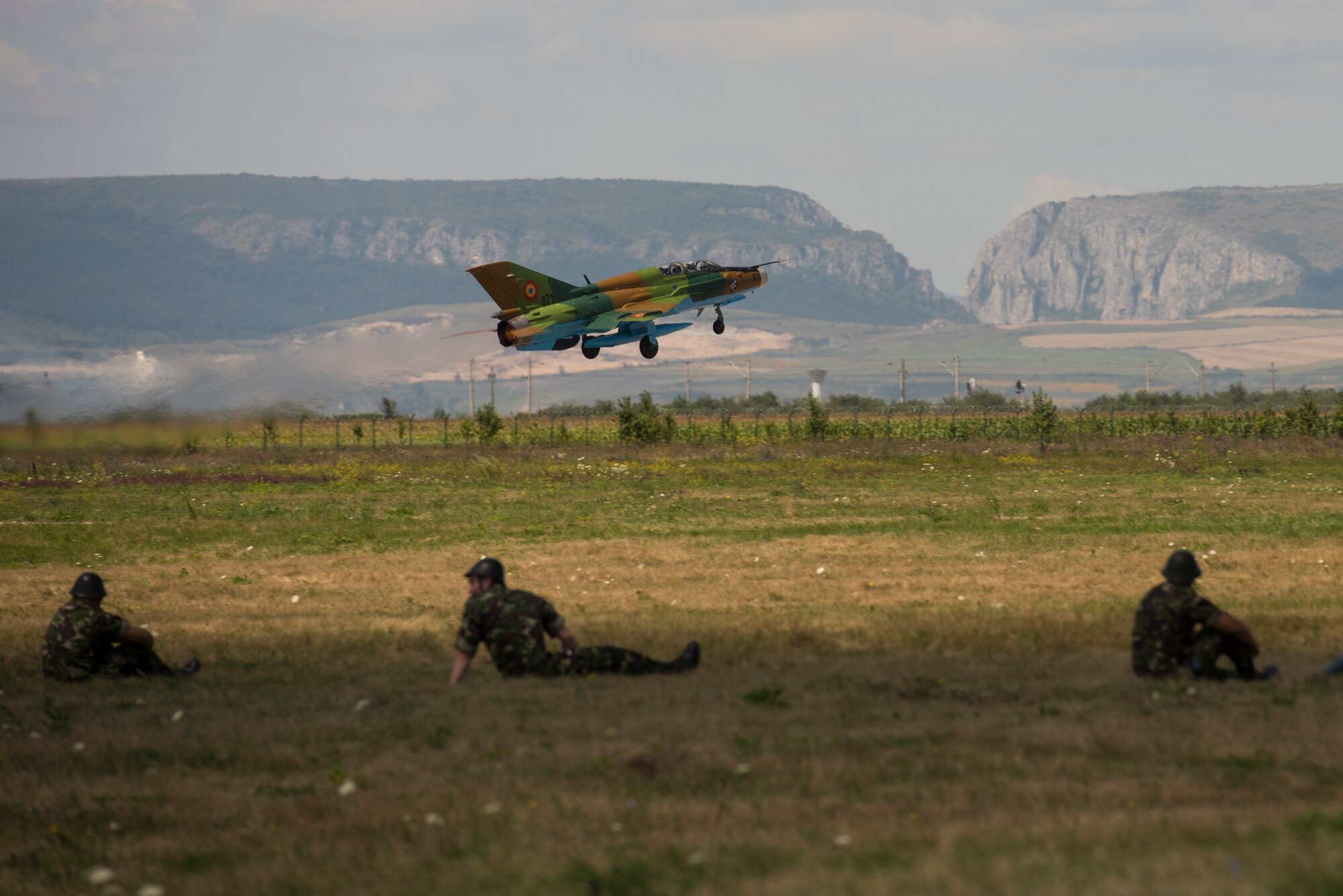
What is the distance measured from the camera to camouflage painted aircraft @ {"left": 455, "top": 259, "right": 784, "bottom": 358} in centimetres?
3747

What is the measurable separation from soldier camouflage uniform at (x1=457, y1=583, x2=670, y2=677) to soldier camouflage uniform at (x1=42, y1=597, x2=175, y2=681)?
202 inches

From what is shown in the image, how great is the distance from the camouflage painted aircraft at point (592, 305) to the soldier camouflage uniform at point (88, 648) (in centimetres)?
1740

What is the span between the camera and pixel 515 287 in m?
38.9

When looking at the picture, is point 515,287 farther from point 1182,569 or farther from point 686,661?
point 1182,569

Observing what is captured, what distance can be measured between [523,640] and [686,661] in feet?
7.21

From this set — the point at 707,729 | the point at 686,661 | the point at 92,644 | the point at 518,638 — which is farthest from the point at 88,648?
the point at 707,729

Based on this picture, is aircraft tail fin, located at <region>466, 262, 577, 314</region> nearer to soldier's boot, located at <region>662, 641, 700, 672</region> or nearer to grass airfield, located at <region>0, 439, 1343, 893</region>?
grass airfield, located at <region>0, 439, 1343, 893</region>

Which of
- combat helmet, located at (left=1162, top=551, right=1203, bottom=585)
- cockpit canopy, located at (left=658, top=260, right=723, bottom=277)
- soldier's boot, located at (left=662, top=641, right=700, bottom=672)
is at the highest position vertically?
cockpit canopy, located at (left=658, top=260, right=723, bottom=277)

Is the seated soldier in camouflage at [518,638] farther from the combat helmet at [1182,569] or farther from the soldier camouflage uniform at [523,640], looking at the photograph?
the combat helmet at [1182,569]

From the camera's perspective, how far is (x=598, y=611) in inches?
983

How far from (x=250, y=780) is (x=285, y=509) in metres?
36.8

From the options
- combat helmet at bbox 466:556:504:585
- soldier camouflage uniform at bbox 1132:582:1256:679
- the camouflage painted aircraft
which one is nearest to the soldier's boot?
combat helmet at bbox 466:556:504:585

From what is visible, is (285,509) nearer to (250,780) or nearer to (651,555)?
(651,555)

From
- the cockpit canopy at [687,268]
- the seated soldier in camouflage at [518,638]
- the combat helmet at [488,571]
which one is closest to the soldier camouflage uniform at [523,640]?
the seated soldier in camouflage at [518,638]
